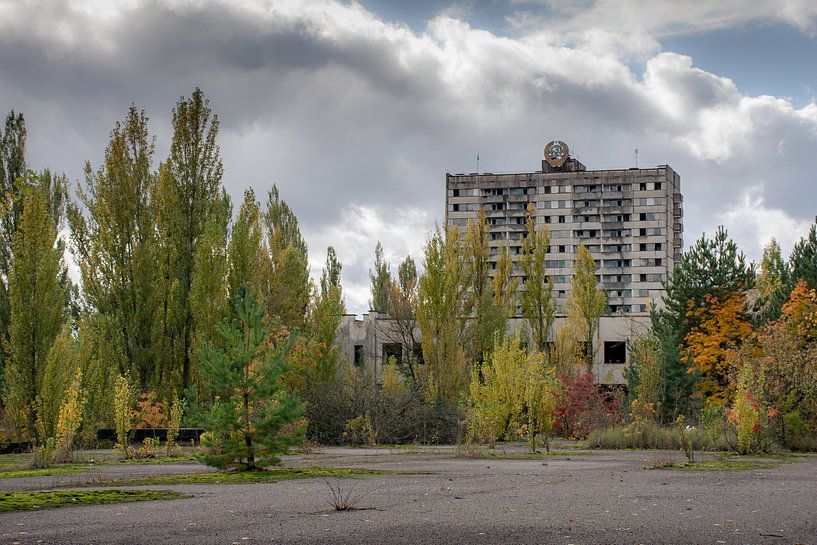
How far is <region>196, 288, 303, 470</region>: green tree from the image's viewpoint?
14.5m

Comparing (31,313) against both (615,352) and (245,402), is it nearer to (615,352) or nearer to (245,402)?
(245,402)

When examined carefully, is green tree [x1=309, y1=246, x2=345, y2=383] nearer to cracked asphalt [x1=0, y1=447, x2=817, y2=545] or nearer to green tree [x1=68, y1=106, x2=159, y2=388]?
green tree [x1=68, y1=106, x2=159, y2=388]

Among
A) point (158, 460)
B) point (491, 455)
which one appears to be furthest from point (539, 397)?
point (158, 460)

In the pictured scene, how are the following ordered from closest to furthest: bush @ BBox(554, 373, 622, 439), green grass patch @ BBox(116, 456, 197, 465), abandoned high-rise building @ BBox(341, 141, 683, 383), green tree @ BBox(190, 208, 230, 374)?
green grass patch @ BBox(116, 456, 197, 465) → bush @ BBox(554, 373, 622, 439) → green tree @ BBox(190, 208, 230, 374) → abandoned high-rise building @ BBox(341, 141, 683, 383)

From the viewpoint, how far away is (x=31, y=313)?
26094 mm

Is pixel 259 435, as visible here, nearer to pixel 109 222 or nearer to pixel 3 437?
pixel 3 437

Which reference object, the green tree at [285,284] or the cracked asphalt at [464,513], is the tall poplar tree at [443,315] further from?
the cracked asphalt at [464,513]

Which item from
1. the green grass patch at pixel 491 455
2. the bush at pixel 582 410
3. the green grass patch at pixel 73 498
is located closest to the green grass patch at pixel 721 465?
the green grass patch at pixel 491 455

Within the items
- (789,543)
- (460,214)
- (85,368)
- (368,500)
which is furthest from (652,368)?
(460,214)

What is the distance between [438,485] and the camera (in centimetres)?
1288

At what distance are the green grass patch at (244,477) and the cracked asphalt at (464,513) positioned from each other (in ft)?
1.84

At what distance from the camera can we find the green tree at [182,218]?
31797 millimetres

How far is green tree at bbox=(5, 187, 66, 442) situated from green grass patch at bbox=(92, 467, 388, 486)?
1214 cm

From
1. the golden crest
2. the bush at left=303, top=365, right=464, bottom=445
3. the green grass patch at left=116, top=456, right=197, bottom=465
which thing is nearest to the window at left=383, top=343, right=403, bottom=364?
the bush at left=303, top=365, right=464, bottom=445
